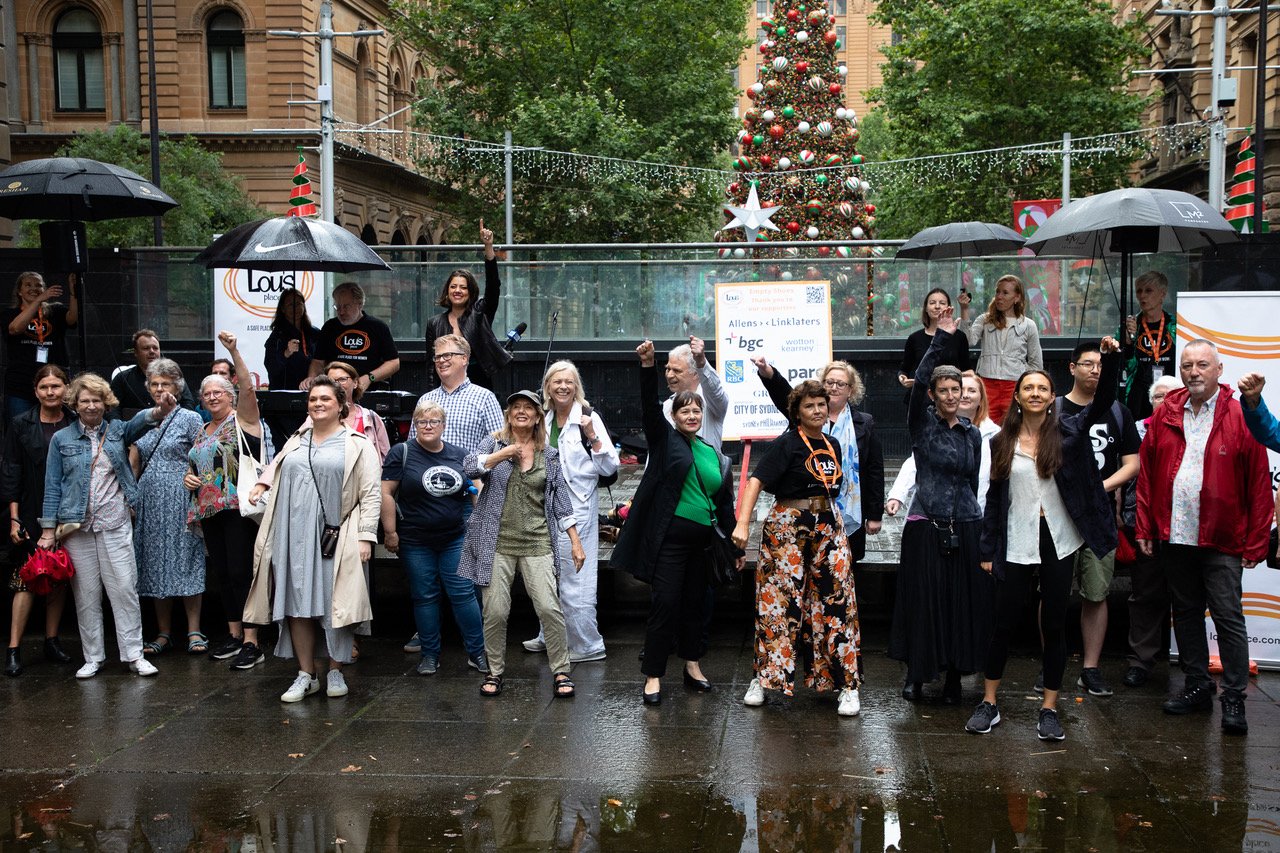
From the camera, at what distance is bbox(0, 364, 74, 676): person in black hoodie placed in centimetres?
816

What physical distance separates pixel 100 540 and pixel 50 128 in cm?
3722

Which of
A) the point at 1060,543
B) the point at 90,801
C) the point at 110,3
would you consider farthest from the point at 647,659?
the point at 110,3

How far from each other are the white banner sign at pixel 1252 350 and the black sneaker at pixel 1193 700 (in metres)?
0.95

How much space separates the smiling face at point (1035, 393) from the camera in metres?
6.70

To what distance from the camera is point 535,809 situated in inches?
222

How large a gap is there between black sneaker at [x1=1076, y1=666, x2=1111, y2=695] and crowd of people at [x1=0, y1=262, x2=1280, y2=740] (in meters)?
0.02

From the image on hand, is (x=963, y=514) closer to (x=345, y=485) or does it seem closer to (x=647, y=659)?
(x=647, y=659)

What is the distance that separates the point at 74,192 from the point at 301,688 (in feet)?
14.8

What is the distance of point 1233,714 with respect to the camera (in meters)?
6.71

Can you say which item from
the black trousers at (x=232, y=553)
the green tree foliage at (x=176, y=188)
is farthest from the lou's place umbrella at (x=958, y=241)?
the green tree foliage at (x=176, y=188)

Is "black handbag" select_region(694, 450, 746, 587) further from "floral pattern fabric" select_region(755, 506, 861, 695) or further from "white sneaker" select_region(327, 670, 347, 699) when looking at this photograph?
"white sneaker" select_region(327, 670, 347, 699)

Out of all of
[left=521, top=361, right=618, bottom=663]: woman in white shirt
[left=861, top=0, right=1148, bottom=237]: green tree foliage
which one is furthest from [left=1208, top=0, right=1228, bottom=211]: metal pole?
[left=521, top=361, right=618, bottom=663]: woman in white shirt

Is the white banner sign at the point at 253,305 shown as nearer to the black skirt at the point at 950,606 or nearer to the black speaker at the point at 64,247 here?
the black speaker at the point at 64,247

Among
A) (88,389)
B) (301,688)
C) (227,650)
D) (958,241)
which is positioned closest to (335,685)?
(301,688)
